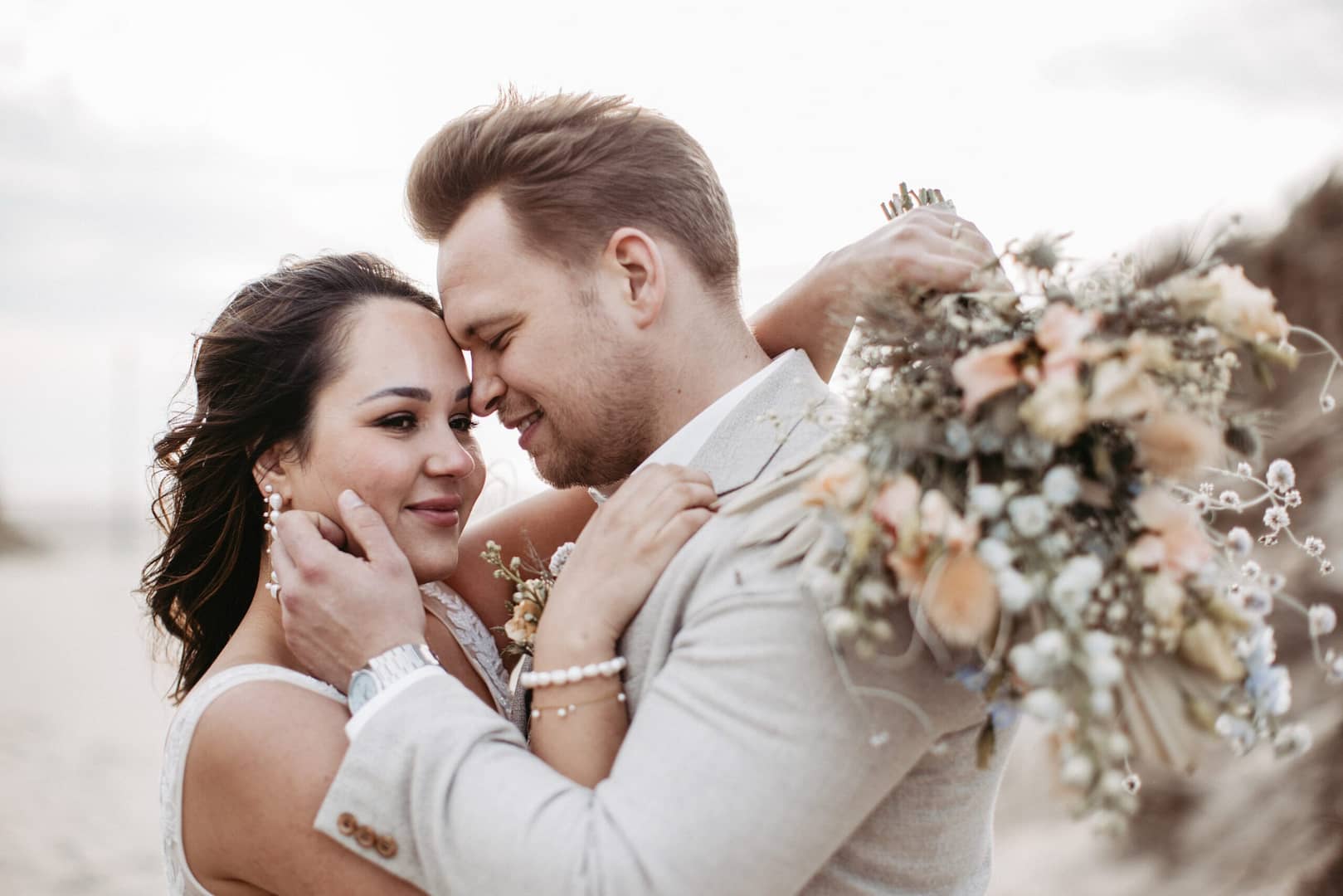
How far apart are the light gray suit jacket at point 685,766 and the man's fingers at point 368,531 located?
637 millimetres

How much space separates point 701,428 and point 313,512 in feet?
3.80

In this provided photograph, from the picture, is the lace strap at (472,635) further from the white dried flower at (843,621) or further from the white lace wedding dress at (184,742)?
the white dried flower at (843,621)

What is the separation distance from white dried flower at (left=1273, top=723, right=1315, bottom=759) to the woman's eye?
2273mm

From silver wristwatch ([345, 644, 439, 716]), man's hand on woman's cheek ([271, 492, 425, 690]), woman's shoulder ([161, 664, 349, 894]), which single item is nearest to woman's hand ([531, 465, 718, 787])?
silver wristwatch ([345, 644, 439, 716])

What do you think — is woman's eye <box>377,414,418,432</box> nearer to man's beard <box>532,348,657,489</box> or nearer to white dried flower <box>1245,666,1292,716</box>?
man's beard <box>532,348,657,489</box>

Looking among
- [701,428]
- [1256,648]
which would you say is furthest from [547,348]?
[1256,648]

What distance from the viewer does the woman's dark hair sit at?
310 centimetres

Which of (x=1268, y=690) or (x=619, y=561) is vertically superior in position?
(x=619, y=561)

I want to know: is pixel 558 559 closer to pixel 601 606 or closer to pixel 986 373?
pixel 601 606

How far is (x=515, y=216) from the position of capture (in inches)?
119

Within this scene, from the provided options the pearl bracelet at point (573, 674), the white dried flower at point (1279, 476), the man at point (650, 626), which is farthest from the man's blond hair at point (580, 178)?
the white dried flower at point (1279, 476)

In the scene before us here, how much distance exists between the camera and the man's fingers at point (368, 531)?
2711mm

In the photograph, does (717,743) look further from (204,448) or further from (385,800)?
(204,448)

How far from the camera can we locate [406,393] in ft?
9.86
